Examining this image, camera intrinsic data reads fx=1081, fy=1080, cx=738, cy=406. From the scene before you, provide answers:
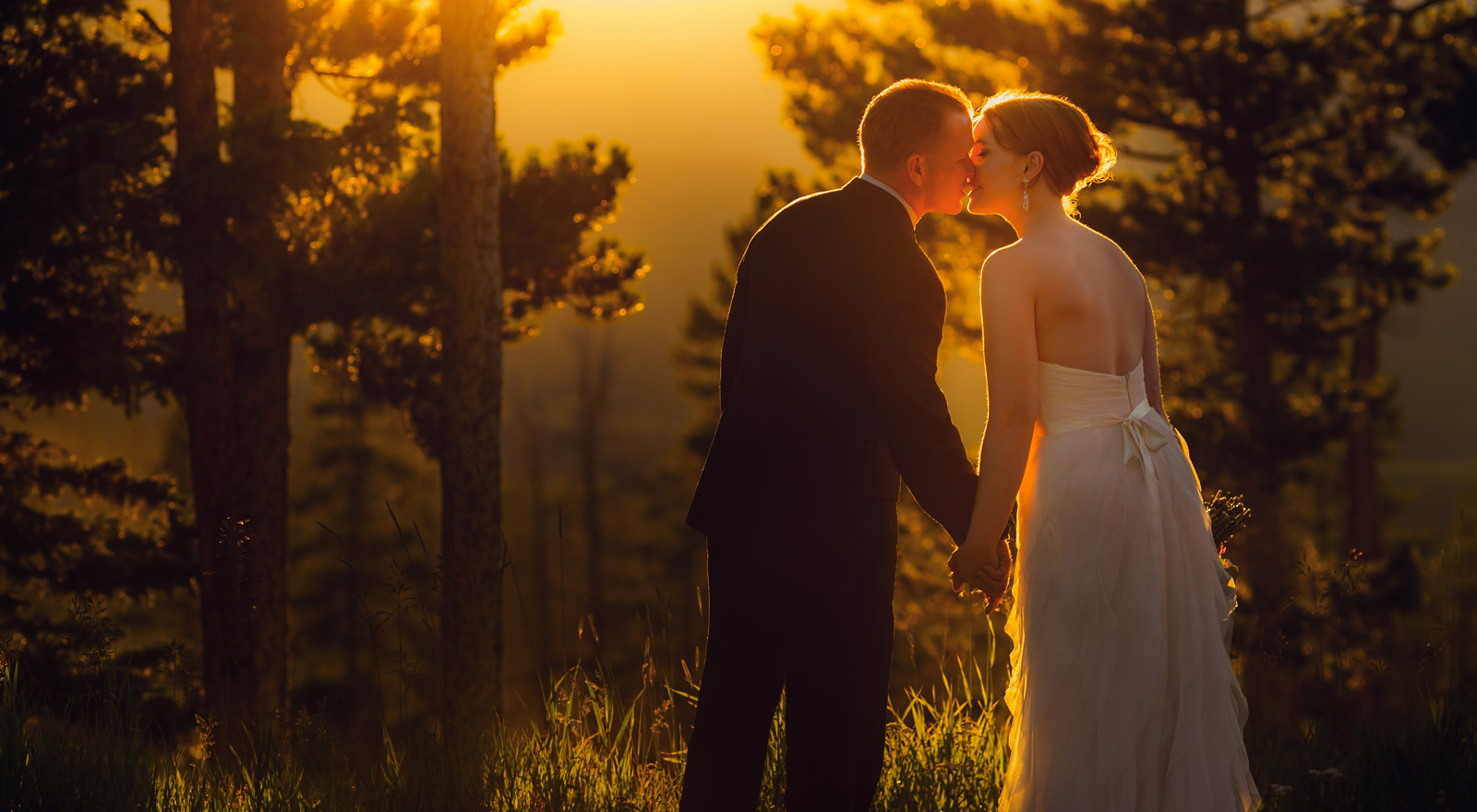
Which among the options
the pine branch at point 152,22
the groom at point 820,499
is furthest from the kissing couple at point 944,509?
the pine branch at point 152,22

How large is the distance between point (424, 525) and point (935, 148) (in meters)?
38.1

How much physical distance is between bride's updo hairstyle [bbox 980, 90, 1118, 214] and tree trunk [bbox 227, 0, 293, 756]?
8318 mm

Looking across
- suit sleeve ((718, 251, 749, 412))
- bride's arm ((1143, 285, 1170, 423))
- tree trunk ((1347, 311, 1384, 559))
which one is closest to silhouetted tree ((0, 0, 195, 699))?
suit sleeve ((718, 251, 749, 412))

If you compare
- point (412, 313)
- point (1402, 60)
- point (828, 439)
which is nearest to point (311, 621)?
point (412, 313)

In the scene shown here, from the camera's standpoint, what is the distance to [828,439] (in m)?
3.03

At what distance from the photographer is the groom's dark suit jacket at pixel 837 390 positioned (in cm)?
303

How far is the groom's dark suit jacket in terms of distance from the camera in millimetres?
3025

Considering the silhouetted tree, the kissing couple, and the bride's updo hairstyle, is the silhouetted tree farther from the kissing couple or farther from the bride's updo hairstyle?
the bride's updo hairstyle

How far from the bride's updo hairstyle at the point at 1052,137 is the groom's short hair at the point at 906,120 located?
0.13m

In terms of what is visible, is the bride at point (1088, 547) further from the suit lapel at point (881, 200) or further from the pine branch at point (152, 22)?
the pine branch at point (152, 22)

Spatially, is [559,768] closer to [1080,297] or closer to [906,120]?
[1080,297]

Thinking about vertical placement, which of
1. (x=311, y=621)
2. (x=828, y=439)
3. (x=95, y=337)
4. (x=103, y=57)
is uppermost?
(x=103, y=57)

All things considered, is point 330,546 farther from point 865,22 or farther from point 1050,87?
point 1050,87

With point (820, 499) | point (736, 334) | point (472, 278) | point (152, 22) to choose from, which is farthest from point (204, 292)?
point (820, 499)
